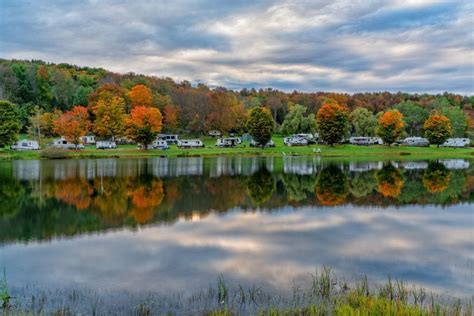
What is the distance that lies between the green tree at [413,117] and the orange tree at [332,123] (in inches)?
1538

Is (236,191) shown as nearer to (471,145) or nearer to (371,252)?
(371,252)

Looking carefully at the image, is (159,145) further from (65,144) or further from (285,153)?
(285,153)

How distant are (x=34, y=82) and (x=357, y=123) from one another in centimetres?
8094

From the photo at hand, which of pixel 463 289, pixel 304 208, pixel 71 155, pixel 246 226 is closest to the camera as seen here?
pixel 463 289

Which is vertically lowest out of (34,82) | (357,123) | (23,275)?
(23,275)

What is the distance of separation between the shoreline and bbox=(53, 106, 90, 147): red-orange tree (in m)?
→ 3.23

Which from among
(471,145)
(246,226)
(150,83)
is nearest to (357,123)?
(471,145)

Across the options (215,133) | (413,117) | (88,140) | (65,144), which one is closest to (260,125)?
(215,133)

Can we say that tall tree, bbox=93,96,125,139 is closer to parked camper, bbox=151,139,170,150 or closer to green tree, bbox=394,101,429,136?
parked camper, bbox=151,139,170,150

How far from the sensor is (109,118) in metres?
83.4

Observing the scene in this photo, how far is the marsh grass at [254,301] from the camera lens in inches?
389

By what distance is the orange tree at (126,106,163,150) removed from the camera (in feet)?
248

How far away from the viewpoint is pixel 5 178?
128ft

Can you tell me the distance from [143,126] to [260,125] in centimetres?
2109
